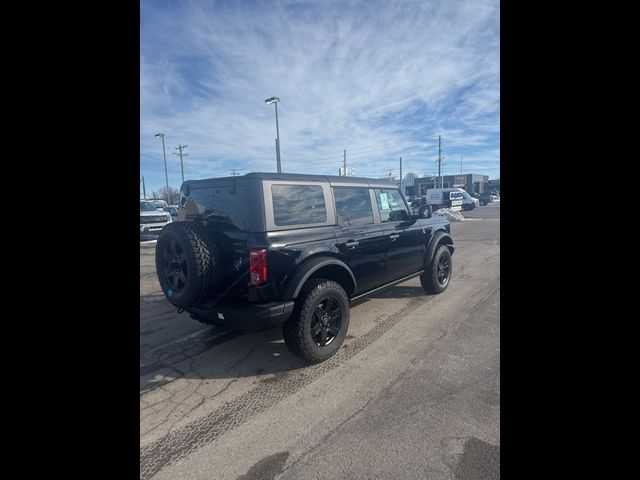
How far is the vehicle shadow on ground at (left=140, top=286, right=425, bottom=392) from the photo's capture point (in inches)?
129

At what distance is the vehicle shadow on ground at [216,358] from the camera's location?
328 centimetres

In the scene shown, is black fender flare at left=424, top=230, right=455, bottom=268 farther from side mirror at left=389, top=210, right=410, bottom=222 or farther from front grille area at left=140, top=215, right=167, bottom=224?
front grille area at left=140, top=215, right=167, bottom=224

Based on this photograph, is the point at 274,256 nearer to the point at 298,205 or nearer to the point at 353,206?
the point at 298,205

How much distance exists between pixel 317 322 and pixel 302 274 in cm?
61

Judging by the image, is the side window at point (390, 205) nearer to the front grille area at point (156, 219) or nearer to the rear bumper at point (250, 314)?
the rear bumper at point (250, 314)

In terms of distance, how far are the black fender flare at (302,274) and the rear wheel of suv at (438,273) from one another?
256cm

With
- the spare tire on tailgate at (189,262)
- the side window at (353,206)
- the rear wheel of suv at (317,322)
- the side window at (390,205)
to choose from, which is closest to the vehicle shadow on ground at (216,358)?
the rear wheel of suv at (317,322)

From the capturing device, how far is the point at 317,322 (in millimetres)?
3434
